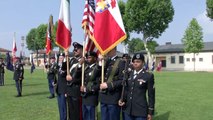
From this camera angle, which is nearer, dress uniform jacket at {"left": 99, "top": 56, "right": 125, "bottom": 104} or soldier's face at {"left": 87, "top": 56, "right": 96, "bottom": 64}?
dress uniform jacket at {"left": 99, "top": 56, "right": 125, "bottom": 104}

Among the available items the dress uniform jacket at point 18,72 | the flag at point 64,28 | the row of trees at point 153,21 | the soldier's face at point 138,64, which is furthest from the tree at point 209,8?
the soldier's face at point 138,64

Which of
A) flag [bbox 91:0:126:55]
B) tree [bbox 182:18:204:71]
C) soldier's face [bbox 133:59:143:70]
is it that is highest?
tree [bbox 182:18:204:71]

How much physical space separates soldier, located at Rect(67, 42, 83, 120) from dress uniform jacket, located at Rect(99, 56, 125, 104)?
141 centimetres

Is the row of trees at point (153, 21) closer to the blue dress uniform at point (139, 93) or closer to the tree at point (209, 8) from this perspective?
the tree at point (209, 8)

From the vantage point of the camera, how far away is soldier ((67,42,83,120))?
8.05m

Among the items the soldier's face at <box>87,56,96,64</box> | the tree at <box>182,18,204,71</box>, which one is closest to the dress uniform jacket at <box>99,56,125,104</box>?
the soldier's face at <box>87,56,96,64</box>

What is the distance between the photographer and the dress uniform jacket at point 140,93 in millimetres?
6098

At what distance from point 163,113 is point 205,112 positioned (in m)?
1.45

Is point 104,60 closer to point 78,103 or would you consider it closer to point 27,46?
point 78,103

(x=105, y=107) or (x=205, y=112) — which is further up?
(x=105, y=107)

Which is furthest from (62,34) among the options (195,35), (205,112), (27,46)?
(27,46)

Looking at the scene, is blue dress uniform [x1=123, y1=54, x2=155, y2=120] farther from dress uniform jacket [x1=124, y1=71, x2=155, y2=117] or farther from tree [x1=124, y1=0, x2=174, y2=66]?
tree [x1=124, y1=0, x2=174, y2=66]

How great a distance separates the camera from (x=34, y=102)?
45.5 feet

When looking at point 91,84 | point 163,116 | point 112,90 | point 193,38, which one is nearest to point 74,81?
point 91,84
